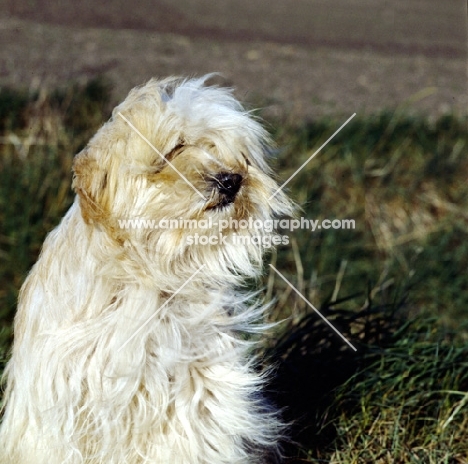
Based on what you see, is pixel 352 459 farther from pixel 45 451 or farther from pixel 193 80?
pixel 193 80

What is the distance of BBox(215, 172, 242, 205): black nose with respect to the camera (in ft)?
8.66

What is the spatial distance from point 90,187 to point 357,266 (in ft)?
12.1

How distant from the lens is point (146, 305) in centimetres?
263

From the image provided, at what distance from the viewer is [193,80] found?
2.93 meters

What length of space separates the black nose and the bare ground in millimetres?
3840

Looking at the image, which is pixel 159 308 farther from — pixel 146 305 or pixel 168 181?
pixel 168 181

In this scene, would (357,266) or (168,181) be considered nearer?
(168,181)

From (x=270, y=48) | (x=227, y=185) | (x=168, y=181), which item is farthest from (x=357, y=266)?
(x=168, y=181)

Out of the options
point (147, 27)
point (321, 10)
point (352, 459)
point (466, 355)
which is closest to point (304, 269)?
point (466, 355)

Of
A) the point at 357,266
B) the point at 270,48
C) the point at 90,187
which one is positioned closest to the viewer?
the point at 90,187

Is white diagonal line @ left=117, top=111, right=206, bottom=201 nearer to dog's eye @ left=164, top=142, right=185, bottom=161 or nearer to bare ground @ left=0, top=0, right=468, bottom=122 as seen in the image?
dog's eye @ left=164, top=142, right=185, bottom=161

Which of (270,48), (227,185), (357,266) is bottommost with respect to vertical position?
(357,266)

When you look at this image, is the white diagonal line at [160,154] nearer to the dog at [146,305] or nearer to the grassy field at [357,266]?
the dog at [146,305]

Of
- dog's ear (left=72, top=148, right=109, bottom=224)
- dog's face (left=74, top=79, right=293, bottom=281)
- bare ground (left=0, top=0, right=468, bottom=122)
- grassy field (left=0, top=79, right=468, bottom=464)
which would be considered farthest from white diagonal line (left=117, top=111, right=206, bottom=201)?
bare ground (left=0, top=0, right=468, bottom=122)
